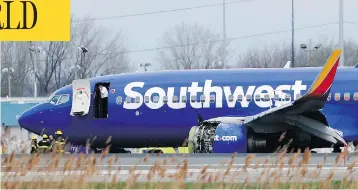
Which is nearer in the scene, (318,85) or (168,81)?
(318,85)

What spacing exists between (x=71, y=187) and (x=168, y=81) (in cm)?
1691

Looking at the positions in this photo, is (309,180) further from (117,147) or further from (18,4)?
(117,147)

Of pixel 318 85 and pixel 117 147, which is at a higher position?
pixel 318 85

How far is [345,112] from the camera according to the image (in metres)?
30.4

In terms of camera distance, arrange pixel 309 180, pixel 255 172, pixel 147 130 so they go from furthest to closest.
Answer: pixel 147 130, pixel 255 172, pixel 309 180

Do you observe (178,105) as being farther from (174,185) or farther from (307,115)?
(174,185)

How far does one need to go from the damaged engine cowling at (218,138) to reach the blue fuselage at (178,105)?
1.71 m

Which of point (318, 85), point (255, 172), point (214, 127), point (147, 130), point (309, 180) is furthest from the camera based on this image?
point (147, 130)

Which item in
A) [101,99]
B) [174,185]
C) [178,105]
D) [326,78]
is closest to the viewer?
[174,185]

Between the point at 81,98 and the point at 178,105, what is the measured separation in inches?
147

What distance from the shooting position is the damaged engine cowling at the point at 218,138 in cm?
2900

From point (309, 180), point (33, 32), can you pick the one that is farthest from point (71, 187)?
point (309, 180)

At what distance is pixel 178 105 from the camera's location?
31.4 m

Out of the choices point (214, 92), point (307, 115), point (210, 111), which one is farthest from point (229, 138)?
point (307, 115)
